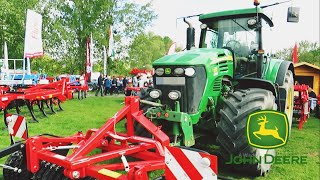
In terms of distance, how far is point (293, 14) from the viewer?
4980 millimetres

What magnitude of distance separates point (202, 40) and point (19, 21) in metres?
28.1

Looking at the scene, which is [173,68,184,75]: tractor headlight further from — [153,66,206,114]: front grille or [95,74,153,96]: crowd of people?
[95,74,153,96]: crowd of people

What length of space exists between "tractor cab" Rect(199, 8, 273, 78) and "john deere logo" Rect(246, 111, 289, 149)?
5.54 ft

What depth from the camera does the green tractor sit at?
14.0 ft

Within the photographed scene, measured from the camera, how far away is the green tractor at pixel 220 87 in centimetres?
425

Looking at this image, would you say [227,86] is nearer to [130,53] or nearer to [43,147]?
[43,147]

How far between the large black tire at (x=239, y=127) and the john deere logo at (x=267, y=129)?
13 centimetres

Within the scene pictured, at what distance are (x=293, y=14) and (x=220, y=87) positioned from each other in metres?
1.60

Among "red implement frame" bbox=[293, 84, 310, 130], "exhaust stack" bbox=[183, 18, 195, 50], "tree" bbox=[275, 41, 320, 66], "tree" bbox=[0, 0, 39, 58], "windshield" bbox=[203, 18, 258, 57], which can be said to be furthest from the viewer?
"tree" bbox=[275, 41, 320, 66]

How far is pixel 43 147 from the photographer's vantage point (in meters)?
3.62

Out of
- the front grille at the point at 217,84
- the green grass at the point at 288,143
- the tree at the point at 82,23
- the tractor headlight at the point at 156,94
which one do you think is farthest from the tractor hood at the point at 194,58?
the tree at the point at 82,23

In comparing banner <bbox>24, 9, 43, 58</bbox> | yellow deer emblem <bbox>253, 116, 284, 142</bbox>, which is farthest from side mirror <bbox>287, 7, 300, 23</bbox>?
banner <bbox>24, 9, 43, 58</bbox>

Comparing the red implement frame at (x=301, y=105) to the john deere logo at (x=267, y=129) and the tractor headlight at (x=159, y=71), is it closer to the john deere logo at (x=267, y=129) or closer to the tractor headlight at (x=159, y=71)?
the john deere logo at (x=267, y=129)

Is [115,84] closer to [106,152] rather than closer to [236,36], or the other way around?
[236,36]
